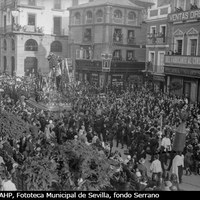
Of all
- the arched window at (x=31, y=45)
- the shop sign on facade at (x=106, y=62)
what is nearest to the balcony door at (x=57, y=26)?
the arched window at (x=31, y=45)

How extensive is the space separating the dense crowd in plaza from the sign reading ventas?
805cm

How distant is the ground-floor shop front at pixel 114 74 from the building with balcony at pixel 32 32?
8.13 metres

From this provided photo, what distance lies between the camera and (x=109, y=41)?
42562 millimetres

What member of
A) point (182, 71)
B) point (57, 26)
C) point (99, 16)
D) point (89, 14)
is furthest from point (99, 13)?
point (182, 71)

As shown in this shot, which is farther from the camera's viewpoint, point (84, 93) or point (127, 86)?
point (127, 86)

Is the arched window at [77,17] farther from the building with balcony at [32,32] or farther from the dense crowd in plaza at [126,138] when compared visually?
the dense crowd in plaza at [126,138]

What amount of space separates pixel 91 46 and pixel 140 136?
29.6 metres

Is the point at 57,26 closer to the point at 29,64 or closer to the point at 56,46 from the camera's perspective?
the point at 56,46

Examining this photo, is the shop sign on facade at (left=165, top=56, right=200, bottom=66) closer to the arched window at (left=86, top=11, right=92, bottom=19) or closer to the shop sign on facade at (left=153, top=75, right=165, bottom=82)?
the shop sign on facade at (left=153, top=75, right=165, bottom=82)

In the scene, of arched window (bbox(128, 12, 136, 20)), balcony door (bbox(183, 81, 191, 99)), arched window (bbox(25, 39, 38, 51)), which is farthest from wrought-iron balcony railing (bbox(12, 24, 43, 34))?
balcony door (bbox(183, 81, 191, 99))

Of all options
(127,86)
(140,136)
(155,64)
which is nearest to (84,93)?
(127,86)

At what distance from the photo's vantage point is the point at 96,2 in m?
43.9

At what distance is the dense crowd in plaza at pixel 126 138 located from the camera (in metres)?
11.0

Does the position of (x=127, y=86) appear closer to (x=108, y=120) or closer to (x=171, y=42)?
(x=171, y=42)
